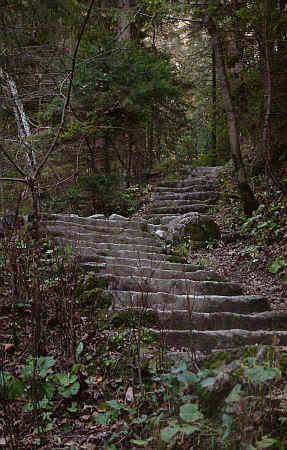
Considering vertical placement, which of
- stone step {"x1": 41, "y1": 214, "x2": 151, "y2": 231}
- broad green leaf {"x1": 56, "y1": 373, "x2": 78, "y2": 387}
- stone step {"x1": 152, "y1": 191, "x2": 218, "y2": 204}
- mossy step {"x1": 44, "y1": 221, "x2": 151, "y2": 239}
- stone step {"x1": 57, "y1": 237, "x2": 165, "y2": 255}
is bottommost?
broad green leaf {"x1": 56, "y1": 373, "x2": 78, "y2": 387}

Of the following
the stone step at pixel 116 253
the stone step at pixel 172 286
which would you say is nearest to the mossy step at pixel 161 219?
the stone step at pixel 116 253

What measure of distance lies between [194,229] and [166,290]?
290 centimetres

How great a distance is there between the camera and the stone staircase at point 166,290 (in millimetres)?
3387

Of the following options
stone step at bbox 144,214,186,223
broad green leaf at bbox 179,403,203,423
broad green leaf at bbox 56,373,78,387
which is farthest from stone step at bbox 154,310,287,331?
stone step at bbox 144,214,186,223

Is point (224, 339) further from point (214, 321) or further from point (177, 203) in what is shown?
point (177, 203)

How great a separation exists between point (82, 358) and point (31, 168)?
2.16 m

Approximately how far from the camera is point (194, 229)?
7438 millimetres

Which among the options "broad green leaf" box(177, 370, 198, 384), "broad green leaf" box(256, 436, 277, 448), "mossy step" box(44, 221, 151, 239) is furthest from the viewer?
"mossy step" box(44, 221, 151, 239)

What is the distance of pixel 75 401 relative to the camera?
2.91 m

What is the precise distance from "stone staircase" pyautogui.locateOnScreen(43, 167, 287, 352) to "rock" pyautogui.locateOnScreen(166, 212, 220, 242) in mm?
295

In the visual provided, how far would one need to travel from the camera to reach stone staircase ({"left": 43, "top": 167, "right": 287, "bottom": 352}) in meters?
3.39

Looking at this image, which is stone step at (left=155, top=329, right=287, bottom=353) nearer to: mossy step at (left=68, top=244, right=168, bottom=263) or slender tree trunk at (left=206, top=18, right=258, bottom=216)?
mossy step at (left=68, top=244, right=168, bottom=263)

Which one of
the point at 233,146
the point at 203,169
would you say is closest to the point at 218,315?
the point at 233,146

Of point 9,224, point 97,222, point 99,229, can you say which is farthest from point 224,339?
point 97,222
